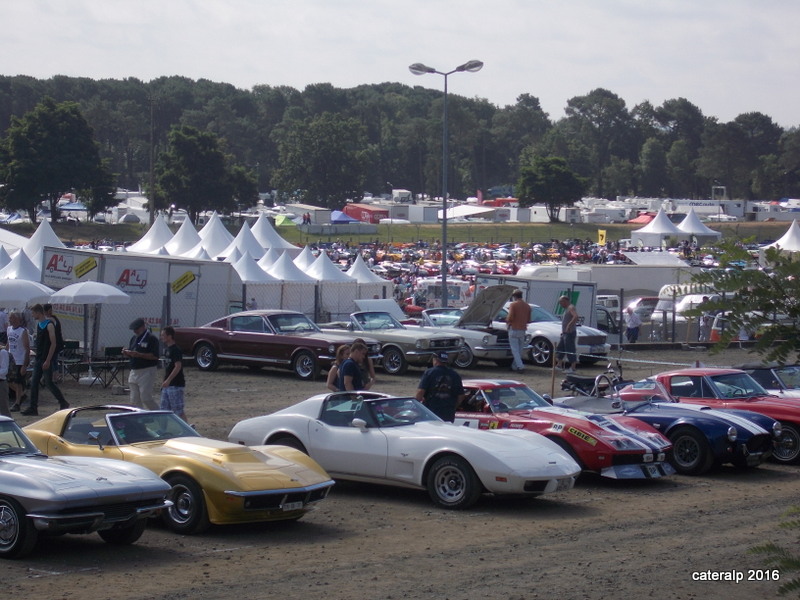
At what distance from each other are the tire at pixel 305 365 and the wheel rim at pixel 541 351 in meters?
6.02

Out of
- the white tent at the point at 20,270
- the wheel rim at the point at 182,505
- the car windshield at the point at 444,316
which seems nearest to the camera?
the wheel rim at the point at 182,505

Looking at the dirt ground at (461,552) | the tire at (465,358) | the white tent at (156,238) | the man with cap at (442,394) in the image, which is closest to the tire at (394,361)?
the tire at (465,358)

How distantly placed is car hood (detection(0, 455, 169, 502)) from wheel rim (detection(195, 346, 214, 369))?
13630 millimetres

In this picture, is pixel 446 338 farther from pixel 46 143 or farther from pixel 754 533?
pixel 46 143

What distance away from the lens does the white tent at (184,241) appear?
139ft

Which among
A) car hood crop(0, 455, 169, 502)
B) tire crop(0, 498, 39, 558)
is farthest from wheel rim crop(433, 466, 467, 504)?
tire crop(0, 498, 39, 558)

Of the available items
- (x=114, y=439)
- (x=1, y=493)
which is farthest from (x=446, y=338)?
(x=1, y=493)

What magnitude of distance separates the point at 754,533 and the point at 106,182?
75278mm

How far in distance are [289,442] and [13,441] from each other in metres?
3.33

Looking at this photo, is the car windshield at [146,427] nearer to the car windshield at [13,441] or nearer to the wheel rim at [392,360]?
the car windshield at [13,441]

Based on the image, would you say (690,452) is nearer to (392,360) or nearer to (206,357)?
(392,360)

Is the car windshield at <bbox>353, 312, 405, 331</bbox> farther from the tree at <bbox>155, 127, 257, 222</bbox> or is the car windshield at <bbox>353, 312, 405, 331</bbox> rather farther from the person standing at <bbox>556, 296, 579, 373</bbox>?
the tree at <bbox>155, 127, 257, 222</bbox>

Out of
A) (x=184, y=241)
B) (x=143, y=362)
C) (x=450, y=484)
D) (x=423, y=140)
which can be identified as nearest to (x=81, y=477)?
(x=450, y=484)

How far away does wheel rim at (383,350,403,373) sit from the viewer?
22.5 meters
